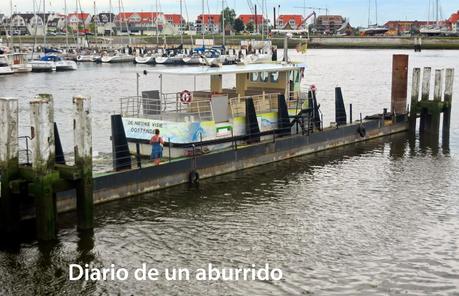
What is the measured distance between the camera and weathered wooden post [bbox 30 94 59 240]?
1728cm

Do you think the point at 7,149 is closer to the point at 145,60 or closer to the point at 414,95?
the point at 414,95

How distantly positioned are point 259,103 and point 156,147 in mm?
7278

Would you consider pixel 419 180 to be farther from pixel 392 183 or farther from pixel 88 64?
pixel 88 64

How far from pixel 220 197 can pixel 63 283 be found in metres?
8.61

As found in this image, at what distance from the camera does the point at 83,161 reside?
1831 centimetres

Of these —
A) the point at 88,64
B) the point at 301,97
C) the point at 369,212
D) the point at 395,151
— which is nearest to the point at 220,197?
the point at 369,212

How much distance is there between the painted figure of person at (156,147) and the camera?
23703mm

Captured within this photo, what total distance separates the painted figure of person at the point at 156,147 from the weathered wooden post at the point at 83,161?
5027 millimetres

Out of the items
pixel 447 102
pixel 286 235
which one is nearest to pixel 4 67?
pixel 447 102

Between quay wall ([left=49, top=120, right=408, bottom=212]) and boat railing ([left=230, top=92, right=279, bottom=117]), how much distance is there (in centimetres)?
153

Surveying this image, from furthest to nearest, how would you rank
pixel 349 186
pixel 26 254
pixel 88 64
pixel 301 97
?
pixel 88 64, pixel 301 97, pixel 349 186, pixel 26 254

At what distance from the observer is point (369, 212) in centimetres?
2180

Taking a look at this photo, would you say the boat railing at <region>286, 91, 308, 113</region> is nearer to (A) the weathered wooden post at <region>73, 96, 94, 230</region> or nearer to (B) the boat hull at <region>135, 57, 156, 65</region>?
(A) the weathered wooden post at <region>73, 96, 94, 230</region>

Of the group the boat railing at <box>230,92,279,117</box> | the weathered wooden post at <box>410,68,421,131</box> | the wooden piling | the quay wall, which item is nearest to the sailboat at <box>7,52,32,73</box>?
the weathered wooden post at <box>410,68,421,131</box>
